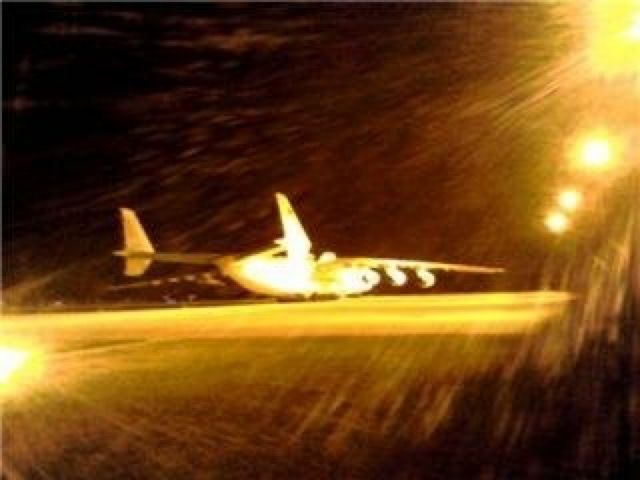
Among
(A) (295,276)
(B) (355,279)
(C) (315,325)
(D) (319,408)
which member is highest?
(B) (355,279)

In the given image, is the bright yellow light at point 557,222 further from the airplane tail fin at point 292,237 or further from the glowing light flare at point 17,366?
the glowing light flare at point 17,366

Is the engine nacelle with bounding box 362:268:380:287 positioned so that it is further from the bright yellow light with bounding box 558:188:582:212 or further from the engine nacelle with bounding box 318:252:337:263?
the bright yellow light with bounding box 558:188:582:212

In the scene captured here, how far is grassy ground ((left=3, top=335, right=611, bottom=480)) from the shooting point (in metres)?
7.46

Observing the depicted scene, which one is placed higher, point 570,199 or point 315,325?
point 570,199

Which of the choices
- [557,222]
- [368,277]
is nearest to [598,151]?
[368,277]

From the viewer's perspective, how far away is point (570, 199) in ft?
144

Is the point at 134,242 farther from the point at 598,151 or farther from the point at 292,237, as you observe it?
the point at 598,151

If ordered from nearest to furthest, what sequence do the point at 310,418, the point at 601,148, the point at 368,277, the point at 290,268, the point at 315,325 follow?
the point at 310,418
the point at 315,325
the point at 601,148
the point at 290,268
the point at 368,277

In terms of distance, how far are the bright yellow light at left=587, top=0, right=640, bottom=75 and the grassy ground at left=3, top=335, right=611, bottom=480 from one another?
15.0 ft

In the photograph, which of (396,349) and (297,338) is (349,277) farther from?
(396,349)

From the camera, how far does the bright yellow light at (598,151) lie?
2219cm

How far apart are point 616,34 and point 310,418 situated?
685cm

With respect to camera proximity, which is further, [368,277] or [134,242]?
[134,242]

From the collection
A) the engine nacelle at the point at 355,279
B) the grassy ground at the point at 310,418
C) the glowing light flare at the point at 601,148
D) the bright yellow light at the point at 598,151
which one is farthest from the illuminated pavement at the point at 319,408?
the engine nacelle at the point at 355,279
